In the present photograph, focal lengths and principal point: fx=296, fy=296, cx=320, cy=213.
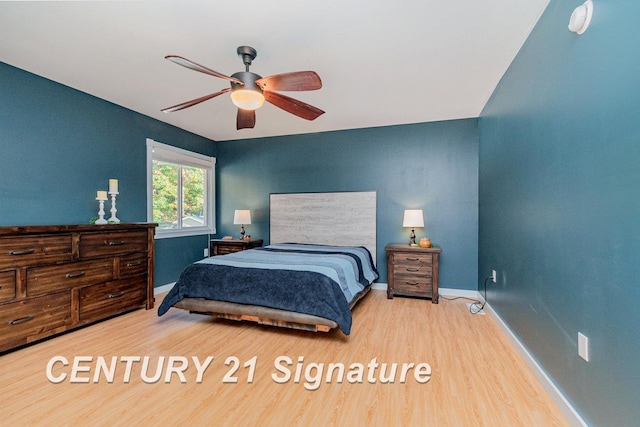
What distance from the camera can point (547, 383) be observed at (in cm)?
183

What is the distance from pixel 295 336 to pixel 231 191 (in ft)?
10.9

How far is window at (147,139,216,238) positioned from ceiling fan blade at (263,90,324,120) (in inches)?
96.3

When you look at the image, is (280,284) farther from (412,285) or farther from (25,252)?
(25,252)

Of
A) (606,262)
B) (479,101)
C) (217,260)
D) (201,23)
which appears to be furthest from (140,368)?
(479,101)

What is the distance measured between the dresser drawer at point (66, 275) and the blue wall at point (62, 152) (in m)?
0.60

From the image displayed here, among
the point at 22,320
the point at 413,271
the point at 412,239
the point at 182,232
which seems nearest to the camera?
the point at 22,320

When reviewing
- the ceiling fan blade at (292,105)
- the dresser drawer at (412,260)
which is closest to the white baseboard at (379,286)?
the dresser drawer at (412,260)

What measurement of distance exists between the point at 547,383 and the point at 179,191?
4.79 m

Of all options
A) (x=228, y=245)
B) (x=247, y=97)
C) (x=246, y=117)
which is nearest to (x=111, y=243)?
(x=228, y=245)

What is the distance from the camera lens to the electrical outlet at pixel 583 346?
1439 mm

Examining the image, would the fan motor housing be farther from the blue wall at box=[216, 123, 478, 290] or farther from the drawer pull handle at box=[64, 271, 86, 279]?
the blue wall at box=[216, 123, 478, 290]

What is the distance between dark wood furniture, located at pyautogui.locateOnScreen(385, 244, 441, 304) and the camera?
12.3ft

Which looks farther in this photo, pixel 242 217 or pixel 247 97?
pixel 242 217

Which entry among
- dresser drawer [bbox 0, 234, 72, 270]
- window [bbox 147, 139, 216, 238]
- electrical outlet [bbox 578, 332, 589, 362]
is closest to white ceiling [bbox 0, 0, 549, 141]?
window [bbox 147, 139, 216, 238]
